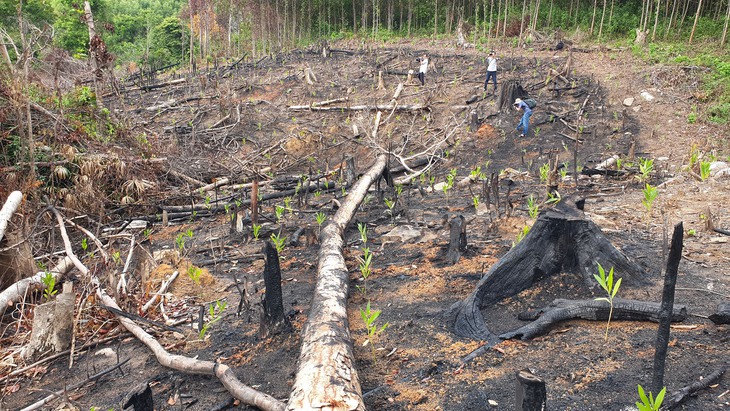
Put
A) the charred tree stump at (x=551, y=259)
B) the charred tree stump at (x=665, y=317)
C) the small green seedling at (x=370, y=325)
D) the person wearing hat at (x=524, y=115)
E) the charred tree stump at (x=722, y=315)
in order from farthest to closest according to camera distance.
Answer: the person wearing hat at (x=524, y=115) → the charred tree stump at (x=551, y=259) → the small green seedling at (x=370, y=325) → the charred tree stump at (x=722, y=315) → the charred tree stump at (x=665, y=317)

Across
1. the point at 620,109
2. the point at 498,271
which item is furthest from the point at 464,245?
the point at 620,109

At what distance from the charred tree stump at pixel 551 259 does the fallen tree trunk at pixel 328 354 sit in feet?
3.74

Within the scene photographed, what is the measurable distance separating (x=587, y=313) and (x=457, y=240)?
212 cm

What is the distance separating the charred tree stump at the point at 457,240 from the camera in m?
5.65

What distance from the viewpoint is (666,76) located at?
45.3 ft

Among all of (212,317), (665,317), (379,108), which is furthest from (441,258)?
(379,108)

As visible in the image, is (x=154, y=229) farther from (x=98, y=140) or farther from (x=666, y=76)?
(x=666, y=76)

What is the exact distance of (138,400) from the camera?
2.86 m

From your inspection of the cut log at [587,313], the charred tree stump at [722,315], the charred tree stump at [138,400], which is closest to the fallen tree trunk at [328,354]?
the charred tree stump at [138,400]

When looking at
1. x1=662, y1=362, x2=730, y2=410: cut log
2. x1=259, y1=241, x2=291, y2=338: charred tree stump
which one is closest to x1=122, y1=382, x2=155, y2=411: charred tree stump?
x1=259, y1=241, x2=291, y2=338: charred tree stump

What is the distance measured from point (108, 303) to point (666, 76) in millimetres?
15372

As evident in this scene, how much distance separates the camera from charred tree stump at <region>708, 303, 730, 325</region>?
3348 millimetres

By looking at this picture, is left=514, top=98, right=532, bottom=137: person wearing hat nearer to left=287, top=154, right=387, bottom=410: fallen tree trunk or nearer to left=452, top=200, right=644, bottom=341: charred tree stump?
left=452, top=200, right=644, bottom=341: charred tree stump

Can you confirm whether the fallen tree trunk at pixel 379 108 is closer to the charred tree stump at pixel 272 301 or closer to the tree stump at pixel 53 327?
the charred tree stump at pixel 272 301
